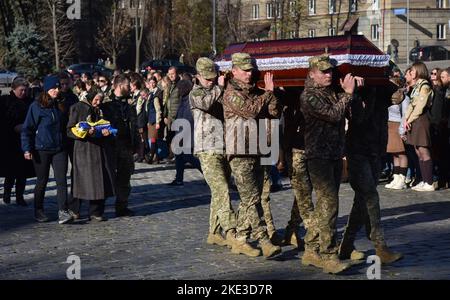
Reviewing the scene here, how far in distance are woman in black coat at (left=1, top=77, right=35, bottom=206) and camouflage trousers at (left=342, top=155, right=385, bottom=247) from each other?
6.89 metres

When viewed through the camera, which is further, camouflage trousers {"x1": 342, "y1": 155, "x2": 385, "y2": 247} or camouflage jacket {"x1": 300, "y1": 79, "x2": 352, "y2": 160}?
camouflage trousers {"x1": 342, "y1": 155, "x2": 385, "y2": 247}

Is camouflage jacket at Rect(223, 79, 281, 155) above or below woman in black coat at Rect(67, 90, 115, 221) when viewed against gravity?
above

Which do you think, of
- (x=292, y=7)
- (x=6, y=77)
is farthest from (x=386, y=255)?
(x=6, y=77)

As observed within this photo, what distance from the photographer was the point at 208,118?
11.7 m

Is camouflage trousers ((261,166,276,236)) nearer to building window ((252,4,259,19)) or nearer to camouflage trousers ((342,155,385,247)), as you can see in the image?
camouflage trousers ((342,155,385,247))

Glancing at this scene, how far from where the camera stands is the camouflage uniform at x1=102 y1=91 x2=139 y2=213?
14336 mm

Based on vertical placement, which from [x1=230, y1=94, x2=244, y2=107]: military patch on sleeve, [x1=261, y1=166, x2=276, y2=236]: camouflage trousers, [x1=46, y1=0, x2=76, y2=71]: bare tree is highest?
[x1=46, y1=0, x2=76, y2=71]: bare tree

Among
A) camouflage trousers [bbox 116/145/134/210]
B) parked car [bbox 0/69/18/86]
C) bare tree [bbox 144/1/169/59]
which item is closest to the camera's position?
camouflage trousers [bbox 116/145/134/210]

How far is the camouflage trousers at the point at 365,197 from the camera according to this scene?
1045 centimetres

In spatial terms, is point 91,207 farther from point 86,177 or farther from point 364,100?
point 364,100

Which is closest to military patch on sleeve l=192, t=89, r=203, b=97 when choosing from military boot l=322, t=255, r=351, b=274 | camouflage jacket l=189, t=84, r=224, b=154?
camouflage jacket l=189, t=84, r=224, b=154

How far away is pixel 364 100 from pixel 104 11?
64.8 meters

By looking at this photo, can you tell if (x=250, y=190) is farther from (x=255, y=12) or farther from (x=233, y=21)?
(x=255, y=12)
